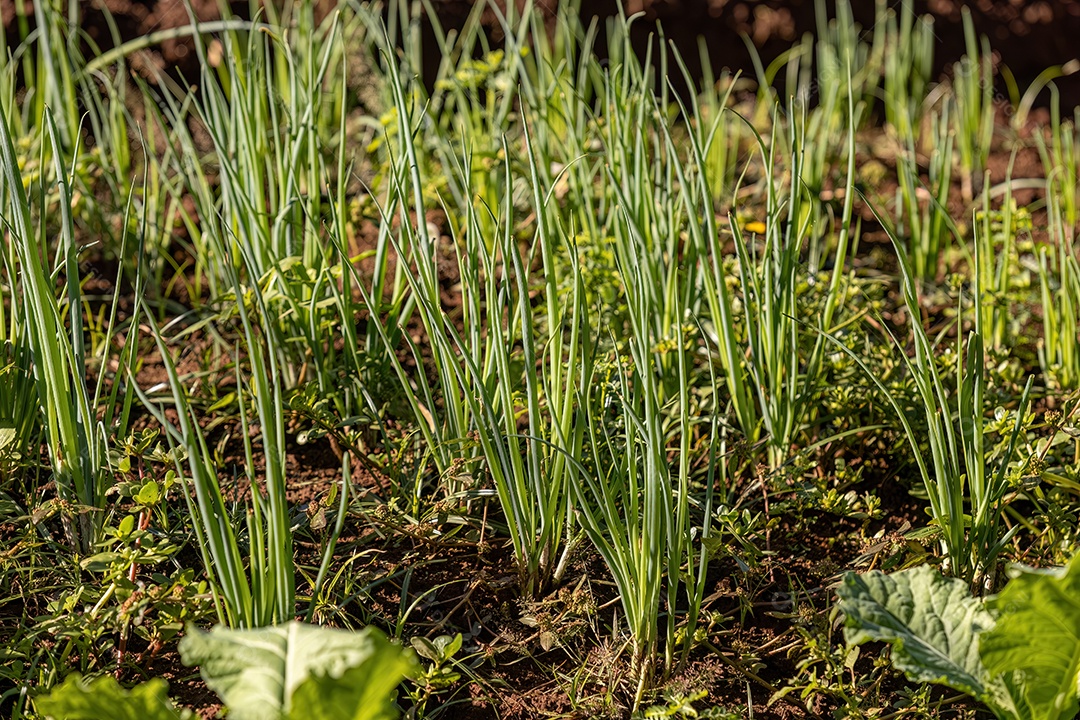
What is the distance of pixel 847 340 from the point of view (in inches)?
66.5

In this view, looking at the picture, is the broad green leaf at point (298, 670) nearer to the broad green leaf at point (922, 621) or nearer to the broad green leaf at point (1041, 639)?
the broad green leaf at point (922, 621)

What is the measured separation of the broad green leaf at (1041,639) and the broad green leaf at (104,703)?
89cm

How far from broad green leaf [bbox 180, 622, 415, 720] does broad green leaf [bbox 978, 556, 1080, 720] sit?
0.67 meters

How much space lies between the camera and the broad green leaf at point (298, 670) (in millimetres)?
925

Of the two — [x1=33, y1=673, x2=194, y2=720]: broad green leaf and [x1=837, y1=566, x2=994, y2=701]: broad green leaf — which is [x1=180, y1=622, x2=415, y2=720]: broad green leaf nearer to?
[x1=33, y1=673, x2=194, y2=720]: broad green leaf

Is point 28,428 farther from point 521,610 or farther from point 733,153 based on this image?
point 733,153

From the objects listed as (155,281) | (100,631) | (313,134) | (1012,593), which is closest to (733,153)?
(313,134)

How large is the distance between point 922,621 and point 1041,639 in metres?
0.14

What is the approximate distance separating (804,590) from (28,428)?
1.14m

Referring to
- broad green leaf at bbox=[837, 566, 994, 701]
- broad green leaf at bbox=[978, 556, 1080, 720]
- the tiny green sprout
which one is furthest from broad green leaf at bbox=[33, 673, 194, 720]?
broad green leaf at bbox=[978, 556, 1080, 720]

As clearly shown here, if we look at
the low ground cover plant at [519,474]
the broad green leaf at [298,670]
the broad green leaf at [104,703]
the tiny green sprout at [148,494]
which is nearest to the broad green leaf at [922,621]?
the low ground cover plant at [519,474]

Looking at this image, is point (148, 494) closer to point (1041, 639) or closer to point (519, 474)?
point (519, 474)

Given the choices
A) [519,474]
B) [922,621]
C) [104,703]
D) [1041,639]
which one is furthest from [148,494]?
[1041,639]

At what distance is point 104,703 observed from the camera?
38.4 inches
